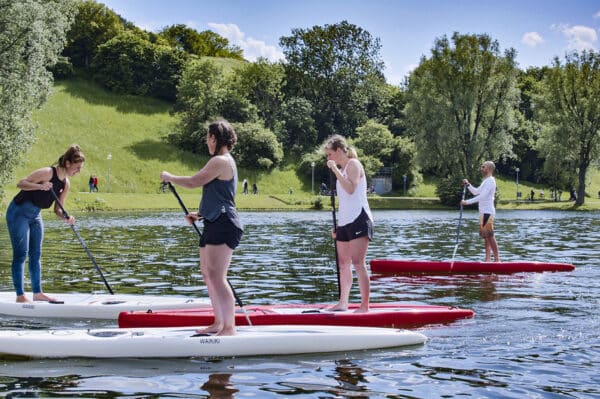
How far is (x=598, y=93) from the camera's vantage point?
6688cm

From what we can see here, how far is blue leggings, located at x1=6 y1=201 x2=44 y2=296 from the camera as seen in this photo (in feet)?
36.4

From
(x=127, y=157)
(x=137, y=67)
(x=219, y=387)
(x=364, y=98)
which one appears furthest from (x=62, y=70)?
(x=219, y=387)

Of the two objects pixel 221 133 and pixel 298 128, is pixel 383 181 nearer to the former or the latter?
pixel 298 128

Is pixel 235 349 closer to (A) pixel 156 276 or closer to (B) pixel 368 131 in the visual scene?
(A) pixel 156 276

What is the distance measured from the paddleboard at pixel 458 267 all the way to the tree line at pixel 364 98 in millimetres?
22134

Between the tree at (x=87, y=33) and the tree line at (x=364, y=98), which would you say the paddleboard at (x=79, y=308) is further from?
the tree at (x=87, y=33)

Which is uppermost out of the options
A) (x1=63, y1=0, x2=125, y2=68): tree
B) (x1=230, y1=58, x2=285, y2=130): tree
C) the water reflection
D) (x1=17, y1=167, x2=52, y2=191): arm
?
(x1=63, y1=0, x2=125, y2=68): tree

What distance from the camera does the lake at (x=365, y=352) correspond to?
738cm

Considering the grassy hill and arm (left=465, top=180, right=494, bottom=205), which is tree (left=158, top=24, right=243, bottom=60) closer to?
the grassy hill

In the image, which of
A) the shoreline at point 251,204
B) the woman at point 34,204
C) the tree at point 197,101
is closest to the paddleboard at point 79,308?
the woman at point 34,204

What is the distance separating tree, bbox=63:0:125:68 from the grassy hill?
5567mm

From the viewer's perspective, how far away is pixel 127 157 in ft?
259

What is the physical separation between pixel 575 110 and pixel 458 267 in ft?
184

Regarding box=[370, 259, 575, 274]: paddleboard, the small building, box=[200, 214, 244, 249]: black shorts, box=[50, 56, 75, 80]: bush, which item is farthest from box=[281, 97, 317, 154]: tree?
box=[200, 214, 244, 249]: black shorts
